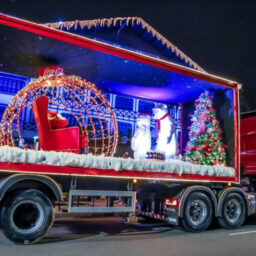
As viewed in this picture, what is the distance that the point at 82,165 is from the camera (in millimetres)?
6395

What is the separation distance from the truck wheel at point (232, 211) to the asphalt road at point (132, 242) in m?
0.21

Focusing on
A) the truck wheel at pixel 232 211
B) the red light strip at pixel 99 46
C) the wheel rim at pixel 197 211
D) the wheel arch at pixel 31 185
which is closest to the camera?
the wheel arch at pixel 31 185

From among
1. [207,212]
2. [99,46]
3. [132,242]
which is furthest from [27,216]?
[207,212]

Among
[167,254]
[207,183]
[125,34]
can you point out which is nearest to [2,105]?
[125,34]

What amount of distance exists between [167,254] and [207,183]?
3335 mm

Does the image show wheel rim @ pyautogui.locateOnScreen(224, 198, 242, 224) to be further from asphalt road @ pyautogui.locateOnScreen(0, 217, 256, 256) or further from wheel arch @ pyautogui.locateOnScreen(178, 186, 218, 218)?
wheel arch @ pyautogui.locateOnScreen(178, 186, 218, 218)

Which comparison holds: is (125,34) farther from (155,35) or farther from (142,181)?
(142,181)

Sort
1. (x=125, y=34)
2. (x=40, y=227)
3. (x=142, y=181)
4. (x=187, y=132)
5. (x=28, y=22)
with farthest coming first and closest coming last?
(x=125, y=34) → (x=187, y=132) → (x=142, y=181) → (x=28, y=22) → (x=40, y=227)

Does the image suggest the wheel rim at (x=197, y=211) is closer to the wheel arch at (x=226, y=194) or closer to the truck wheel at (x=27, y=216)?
the wheel arch at (x=226, y=194)

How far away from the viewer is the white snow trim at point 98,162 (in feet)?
18.7

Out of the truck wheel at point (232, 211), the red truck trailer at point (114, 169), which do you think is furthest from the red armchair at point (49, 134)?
the truck wheel at point (232, 211)

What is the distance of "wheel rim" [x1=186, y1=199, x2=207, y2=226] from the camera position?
7.70 metres

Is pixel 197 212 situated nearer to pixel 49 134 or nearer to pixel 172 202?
pixel 172 202

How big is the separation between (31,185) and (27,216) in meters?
0.55
